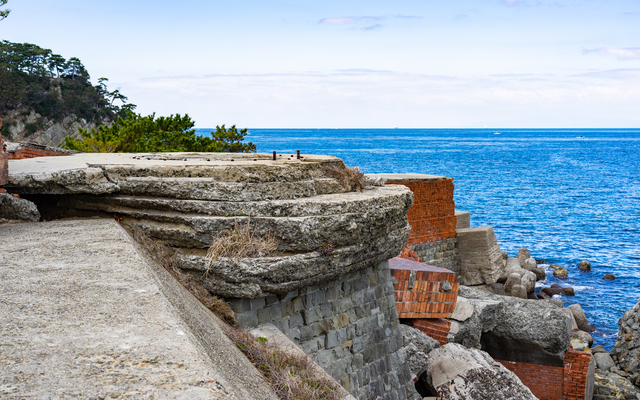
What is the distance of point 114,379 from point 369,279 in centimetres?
477

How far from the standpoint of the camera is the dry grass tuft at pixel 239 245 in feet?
18.5

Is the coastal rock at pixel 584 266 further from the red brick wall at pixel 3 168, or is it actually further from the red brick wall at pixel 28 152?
the red brick wall at pixel 3 168

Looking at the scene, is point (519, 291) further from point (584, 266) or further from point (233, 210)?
point (233, 210)

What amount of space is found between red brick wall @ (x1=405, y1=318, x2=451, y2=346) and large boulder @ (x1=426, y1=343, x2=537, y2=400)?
2.68ft

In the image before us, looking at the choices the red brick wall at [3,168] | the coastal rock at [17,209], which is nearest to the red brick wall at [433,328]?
the coastal rock at [17,209]

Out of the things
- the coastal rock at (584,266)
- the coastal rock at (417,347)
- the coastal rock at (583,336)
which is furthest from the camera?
the coastal rock at (584,266)

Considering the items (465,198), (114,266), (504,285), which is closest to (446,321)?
(114,266)

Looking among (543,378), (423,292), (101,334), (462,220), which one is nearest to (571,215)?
(462,220)

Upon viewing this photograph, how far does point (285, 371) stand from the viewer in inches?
179

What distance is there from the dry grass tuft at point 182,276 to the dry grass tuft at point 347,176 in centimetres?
221

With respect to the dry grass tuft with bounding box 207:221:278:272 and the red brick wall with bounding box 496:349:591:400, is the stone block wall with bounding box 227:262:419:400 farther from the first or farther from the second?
the red brick wall with bounding box 496:349:591:400

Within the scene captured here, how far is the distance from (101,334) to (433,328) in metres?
7.04

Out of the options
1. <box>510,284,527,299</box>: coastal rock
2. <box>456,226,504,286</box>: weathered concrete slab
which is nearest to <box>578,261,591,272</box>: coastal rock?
<box>510,284,527,299</box>: coastal rock

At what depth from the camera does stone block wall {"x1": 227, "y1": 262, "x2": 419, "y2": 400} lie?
→ 237 inches
